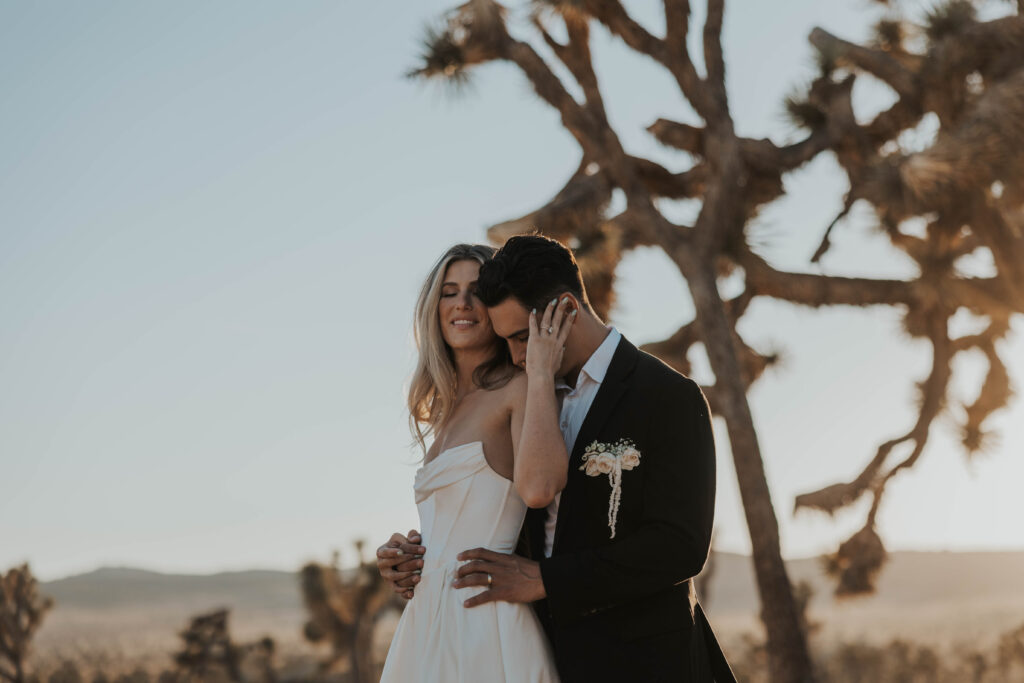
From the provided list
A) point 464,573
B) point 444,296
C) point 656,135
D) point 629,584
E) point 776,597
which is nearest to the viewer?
point 629,584

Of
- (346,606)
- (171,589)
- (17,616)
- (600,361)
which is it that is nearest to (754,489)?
(600,361)

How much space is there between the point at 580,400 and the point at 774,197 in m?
7.27

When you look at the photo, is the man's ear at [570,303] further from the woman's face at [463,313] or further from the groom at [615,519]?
the woman's face at [463,313]

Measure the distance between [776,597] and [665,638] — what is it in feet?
19.8

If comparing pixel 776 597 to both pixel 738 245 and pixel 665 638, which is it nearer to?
pixel 738 245

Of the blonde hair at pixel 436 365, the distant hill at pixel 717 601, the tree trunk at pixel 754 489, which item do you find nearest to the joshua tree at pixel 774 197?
the tree trunk at pixel 754 489

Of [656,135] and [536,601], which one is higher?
[656,135]

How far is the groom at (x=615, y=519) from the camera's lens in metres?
2.71

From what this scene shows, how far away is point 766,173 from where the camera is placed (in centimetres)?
980

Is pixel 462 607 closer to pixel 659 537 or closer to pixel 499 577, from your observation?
pixel 499 577

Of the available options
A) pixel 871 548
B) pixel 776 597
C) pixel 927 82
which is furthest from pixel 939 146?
pixel 871 548

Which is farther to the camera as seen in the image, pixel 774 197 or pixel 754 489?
pixel 774 197

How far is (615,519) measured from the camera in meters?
2.78

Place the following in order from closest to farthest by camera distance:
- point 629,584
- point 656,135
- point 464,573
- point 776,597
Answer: point 629,584, point 464,573, point 776,597, point 656,135
